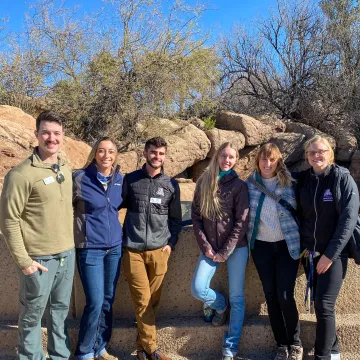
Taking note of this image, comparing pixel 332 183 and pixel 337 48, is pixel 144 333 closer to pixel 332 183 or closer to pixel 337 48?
pixel 332 183

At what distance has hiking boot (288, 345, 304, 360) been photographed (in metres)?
3.11

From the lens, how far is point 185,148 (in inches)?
458

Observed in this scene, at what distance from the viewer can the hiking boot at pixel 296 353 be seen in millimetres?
3105

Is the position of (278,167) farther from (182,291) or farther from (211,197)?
(182,291)

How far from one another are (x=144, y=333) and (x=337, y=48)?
1518cm

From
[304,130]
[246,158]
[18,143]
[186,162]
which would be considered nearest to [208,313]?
[18,143]

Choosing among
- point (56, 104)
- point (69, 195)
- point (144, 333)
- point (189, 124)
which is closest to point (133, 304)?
point (144, 333)

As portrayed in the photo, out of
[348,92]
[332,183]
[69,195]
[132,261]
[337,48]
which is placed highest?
[337,48]

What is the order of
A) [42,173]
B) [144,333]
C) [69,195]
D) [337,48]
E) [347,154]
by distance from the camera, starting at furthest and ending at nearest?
[337,48] < [347,154] < [144,333] < [69,195] < [42,173]

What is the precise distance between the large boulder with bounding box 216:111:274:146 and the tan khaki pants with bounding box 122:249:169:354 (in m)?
10.1

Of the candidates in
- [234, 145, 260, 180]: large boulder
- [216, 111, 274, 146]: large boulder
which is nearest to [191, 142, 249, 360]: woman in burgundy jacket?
[216, 111, 274, 146]: large boulder

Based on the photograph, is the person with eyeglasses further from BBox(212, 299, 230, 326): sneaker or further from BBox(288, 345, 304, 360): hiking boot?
BBox(288, 345, 304, 360): hiking boot

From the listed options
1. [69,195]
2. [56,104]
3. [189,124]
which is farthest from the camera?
[189,124]

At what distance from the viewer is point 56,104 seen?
10.4 m
